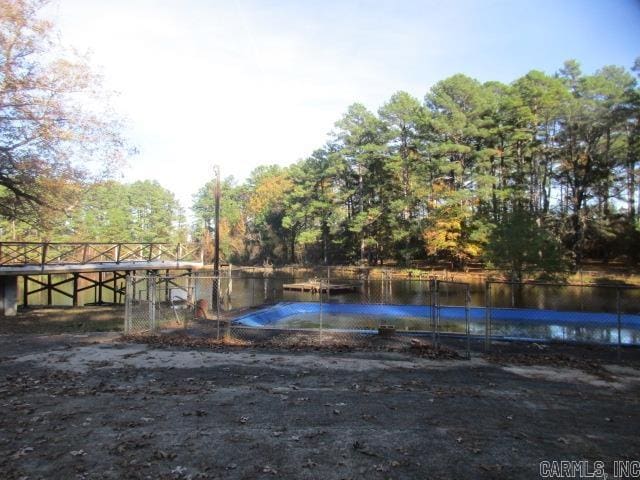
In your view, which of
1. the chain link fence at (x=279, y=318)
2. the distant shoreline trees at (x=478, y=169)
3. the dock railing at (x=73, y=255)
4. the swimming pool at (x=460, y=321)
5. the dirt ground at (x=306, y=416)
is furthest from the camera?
the distant shoreline trees at (x=478, y=169)

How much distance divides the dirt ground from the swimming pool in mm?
5790

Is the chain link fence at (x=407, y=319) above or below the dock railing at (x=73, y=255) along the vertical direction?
below

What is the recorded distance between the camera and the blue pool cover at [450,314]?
18.2 metres

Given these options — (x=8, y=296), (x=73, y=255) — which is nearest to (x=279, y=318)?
(x=8, y=296)

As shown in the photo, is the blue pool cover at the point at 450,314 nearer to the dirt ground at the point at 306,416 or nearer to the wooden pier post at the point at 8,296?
the dirt ground at the point at 306,416

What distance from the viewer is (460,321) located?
65.5 feet

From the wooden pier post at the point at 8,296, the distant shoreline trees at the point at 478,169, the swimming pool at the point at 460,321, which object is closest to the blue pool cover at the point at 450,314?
the swimming pool at the point at 460,321

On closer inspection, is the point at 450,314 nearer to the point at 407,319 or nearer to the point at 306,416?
the point at 407,319

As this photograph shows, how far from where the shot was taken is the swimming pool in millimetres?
16203

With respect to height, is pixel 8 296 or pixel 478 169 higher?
pixel 478 169

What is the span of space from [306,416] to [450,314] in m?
16.7

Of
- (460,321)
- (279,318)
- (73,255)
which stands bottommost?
(279,318)

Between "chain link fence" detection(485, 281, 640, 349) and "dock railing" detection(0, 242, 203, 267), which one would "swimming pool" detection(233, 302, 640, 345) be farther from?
"dock railing" detection(0, 242, 203, 267)

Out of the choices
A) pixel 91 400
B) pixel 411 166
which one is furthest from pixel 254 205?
pixel 91 400
